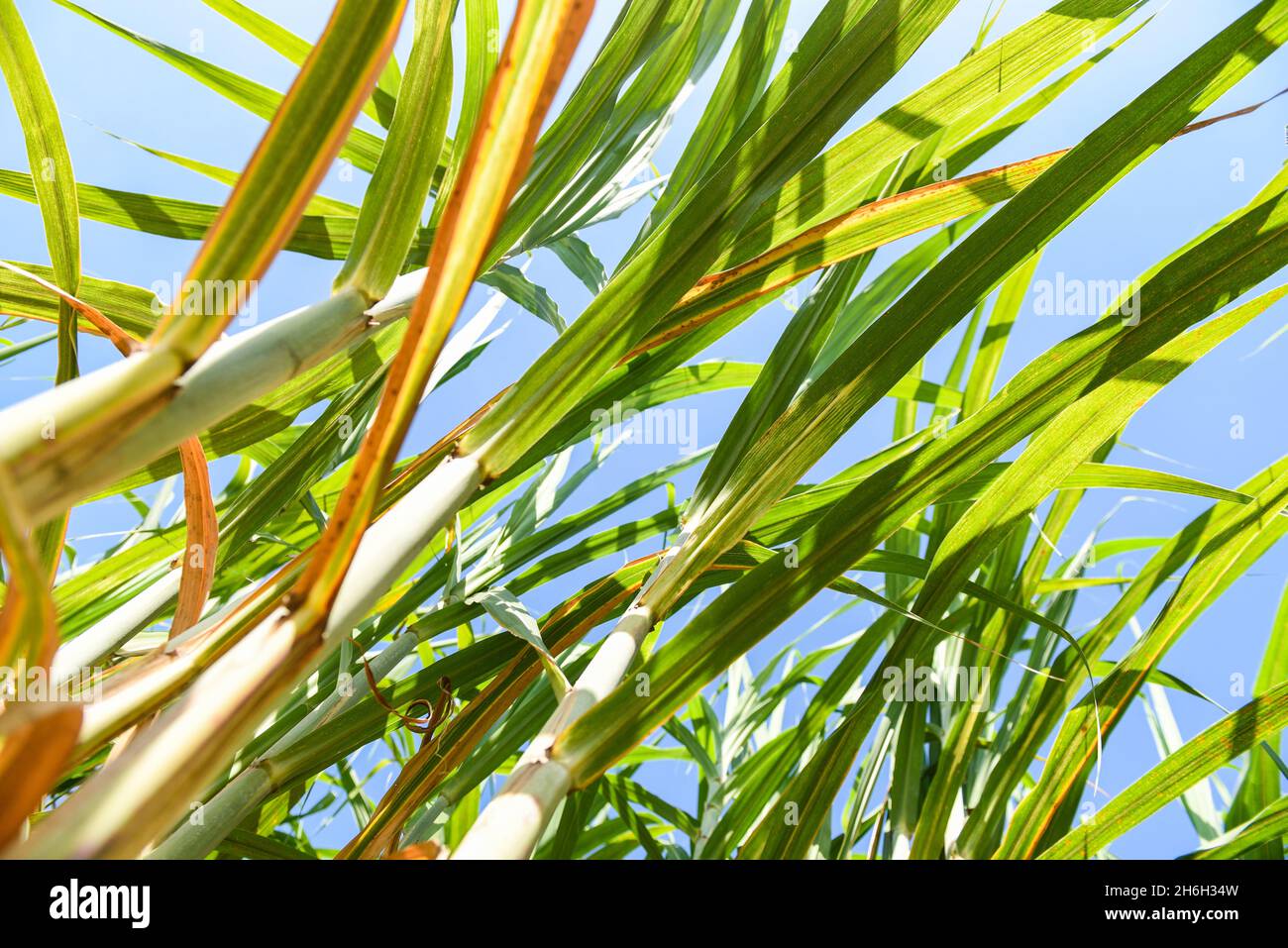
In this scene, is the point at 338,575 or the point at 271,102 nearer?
the point at 338,575

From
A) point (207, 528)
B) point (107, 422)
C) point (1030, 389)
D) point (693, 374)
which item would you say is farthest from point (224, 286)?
point (693, 374)

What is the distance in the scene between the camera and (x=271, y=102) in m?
0.73

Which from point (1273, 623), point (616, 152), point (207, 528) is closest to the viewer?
point (207, 528)

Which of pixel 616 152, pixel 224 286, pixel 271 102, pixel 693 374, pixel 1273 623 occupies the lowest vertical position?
pixel 1273 623

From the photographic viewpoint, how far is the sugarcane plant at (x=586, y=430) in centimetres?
24

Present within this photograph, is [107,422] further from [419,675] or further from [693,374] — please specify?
[693,374]

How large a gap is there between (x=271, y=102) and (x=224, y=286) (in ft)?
1.97

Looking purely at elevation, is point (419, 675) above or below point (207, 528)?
below

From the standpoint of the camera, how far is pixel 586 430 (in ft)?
2.73

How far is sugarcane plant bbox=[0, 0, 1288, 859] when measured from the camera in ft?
0.78

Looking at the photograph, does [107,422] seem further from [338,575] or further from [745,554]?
[745,554]

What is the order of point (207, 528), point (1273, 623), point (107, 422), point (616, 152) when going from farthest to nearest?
point (1273, 623), point (616, 152), point (207, 528), point (107, 422)

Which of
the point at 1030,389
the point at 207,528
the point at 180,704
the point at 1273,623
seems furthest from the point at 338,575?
the point at 1273,623

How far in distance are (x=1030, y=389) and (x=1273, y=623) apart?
0.67m
